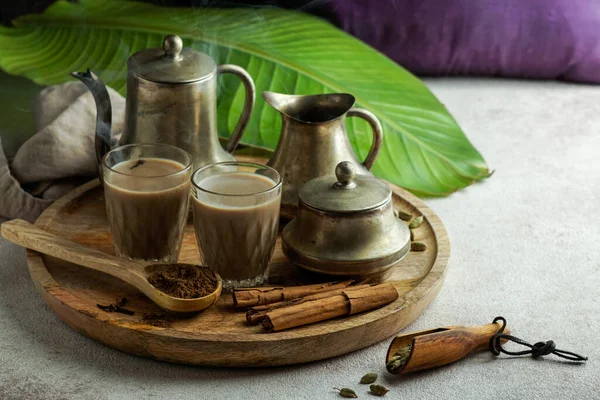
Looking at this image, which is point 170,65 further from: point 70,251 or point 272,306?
point 272,306

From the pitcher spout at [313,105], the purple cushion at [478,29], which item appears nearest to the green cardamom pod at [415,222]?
the pitcher spout at [313,105]

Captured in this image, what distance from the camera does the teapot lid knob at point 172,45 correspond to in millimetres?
1401

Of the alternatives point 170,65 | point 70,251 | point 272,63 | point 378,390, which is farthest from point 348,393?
point 272,63

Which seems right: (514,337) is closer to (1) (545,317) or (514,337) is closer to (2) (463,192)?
(1) (545,317)

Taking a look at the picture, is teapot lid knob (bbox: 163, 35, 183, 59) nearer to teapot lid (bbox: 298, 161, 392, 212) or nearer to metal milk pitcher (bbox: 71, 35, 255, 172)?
metal milk pitcher (bbox: 71, 35, 255, 172)

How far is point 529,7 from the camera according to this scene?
2369 mm

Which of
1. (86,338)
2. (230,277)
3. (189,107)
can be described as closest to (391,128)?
(189,107)

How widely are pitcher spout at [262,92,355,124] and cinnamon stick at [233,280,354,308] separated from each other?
32 centimetres

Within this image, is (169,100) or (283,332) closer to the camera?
(283,332)

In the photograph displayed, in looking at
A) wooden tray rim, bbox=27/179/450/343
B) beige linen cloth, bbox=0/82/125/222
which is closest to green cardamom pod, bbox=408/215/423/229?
wooden tray rim, bbox=27/179/450/343

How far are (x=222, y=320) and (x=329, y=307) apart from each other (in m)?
0.16

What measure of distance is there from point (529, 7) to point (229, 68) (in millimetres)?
1185

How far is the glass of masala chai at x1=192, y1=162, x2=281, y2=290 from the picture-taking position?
1252mm

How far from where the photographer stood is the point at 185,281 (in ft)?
4.04
